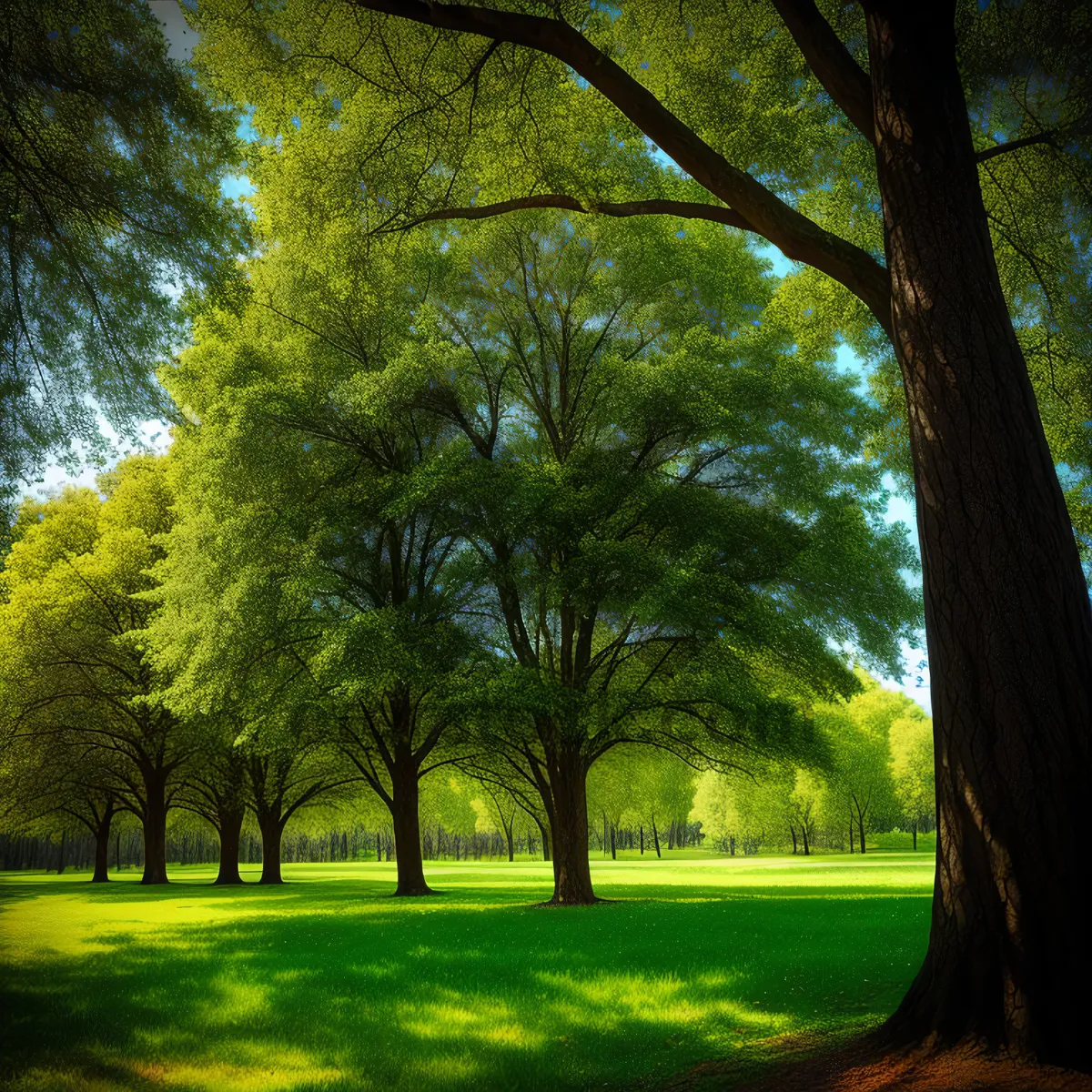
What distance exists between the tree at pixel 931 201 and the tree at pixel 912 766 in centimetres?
6337

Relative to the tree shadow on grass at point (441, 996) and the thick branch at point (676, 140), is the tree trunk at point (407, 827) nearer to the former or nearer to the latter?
the tree shadow on grass at point (441, 996)

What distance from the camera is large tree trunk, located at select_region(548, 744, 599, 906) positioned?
18.5 metres

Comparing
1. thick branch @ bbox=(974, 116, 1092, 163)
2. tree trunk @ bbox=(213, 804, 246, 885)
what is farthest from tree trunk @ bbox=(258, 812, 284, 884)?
thick branch @ bbox=(974, 116, 1092, 163)

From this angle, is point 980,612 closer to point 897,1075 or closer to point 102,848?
point 897,1075

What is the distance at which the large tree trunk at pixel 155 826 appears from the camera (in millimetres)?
32594

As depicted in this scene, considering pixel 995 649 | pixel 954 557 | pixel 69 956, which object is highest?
pixel 954 557

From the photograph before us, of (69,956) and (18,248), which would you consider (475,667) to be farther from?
(18,248)

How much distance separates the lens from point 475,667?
17766 millimetres

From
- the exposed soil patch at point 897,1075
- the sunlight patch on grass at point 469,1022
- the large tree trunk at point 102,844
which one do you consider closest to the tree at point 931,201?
the exposed soil patch at point 897,1075

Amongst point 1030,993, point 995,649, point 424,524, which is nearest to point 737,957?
point 1030,993

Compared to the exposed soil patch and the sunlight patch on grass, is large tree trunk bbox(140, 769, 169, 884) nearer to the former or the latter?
the sunlight patch on grass

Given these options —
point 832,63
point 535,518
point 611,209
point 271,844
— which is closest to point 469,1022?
point 611,209

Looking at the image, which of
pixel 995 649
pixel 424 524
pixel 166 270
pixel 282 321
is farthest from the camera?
pixel 424 524

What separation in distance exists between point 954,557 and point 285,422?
53.1 feet
